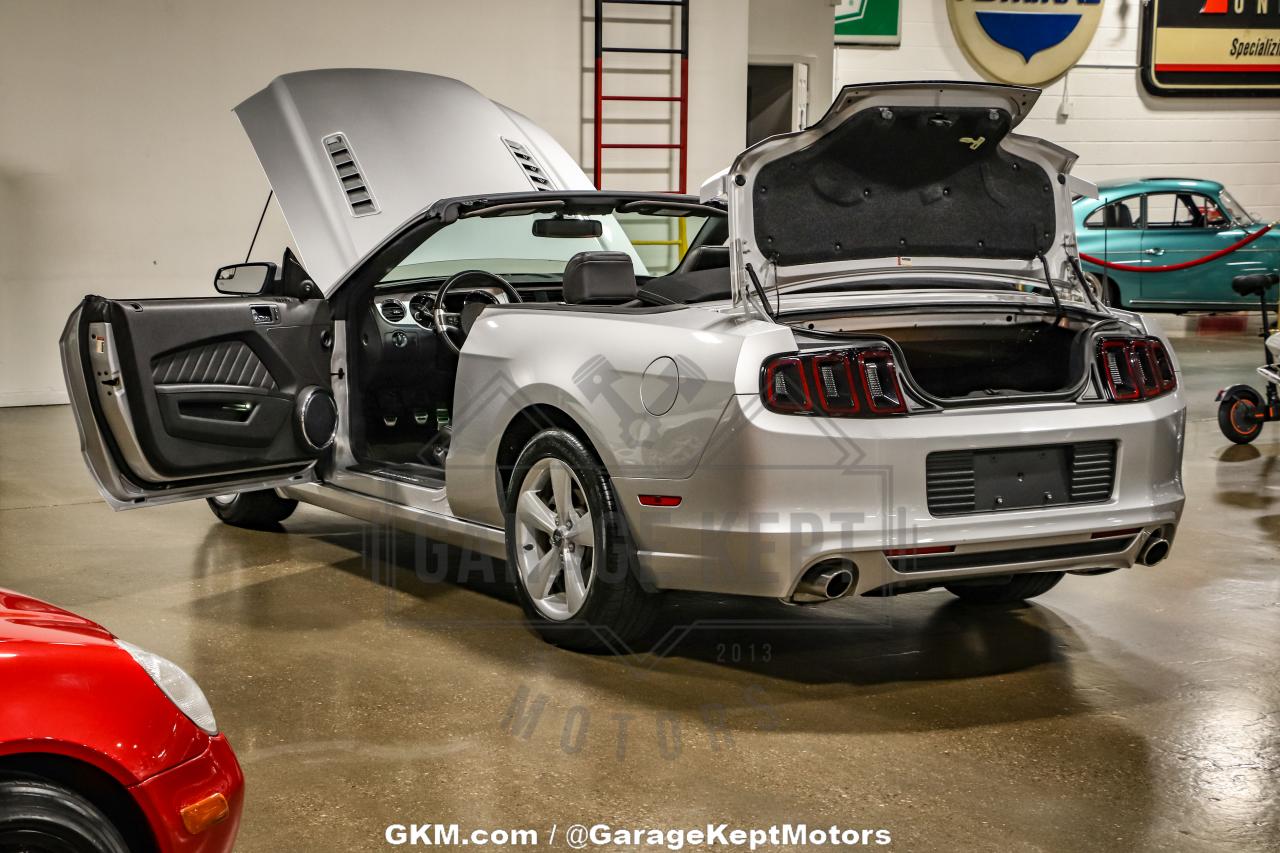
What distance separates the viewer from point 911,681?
380cm

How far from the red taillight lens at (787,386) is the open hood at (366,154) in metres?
1.80

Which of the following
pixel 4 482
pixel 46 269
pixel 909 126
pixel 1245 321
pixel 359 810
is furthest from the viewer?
pixel 1245 321

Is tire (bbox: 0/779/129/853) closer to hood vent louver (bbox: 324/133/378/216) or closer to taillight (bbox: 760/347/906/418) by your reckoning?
taillight (bbox: 760/347/906/418)

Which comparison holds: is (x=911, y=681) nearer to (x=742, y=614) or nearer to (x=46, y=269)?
(x=742, y=614)

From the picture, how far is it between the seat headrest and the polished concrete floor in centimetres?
105

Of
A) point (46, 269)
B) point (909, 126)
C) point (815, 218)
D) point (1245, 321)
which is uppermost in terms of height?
point (909, 126)

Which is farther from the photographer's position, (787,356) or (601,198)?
(601,198)

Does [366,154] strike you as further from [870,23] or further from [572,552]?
[870,23]

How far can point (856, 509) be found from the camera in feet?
11.4

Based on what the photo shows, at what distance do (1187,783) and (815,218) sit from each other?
1734mm

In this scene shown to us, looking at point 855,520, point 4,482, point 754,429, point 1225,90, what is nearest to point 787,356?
point 754,429

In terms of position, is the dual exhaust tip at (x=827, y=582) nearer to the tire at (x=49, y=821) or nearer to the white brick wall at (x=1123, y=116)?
the tire at (x=49, y=821)

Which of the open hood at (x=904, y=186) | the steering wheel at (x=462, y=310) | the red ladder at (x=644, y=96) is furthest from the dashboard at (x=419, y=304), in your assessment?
the red ladder at (x=644, y=96)

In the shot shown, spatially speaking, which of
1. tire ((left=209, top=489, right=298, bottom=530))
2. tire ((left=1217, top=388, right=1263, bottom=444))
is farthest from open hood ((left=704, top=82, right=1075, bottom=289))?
tire ((left=1217, top=388, right=1263, bottom=444))
